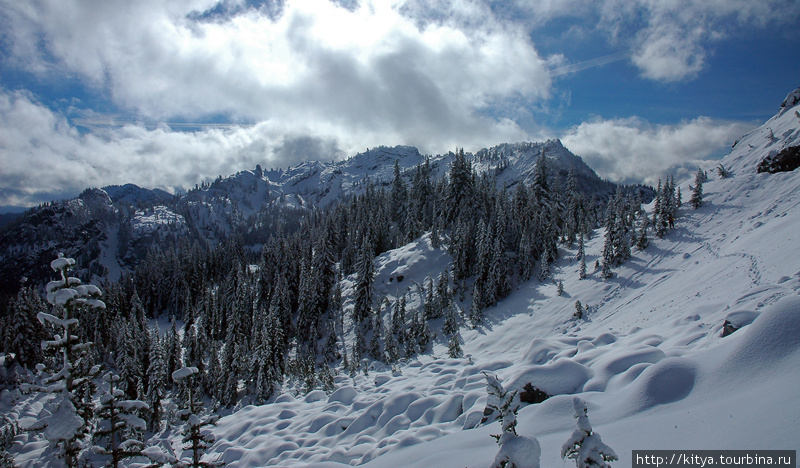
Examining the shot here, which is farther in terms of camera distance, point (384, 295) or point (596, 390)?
point (384, 295)

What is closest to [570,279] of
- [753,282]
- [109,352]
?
[753,282]

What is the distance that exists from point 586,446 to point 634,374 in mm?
7934

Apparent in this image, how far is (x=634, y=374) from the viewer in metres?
11.9

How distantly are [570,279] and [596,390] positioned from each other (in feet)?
99.1

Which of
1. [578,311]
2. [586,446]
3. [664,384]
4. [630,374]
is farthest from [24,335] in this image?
[664,384]

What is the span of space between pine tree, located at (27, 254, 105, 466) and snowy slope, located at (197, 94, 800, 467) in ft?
25.7

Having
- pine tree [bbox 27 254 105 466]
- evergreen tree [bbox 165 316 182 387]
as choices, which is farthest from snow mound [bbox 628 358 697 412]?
evergreen tree [bbox 165 316 182 387]

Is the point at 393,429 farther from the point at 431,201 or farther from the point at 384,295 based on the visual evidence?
the point at 431,201

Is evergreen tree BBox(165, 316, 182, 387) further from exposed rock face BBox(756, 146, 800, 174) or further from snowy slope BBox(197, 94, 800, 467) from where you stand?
exposed rock face BBox(756, 146, 800, 174)

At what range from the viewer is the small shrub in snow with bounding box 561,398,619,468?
18.7ft

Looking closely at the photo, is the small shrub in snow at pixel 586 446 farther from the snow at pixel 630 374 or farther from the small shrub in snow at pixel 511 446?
the snow at pixel 630 374

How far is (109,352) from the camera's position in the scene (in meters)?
60.7

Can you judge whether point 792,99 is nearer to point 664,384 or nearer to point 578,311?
point 578,311

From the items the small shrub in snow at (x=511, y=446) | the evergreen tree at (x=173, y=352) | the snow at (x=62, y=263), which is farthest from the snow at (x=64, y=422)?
the evergreen tree at (x=173, y=352)
